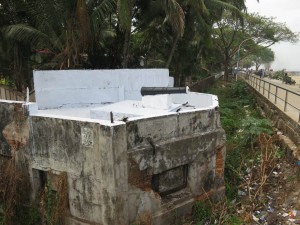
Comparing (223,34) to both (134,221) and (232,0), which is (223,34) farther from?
(134,221)

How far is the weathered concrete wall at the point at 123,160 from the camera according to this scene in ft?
18.2

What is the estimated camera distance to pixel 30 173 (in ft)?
21.6

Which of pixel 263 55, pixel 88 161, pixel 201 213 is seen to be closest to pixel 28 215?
pixel 88 161

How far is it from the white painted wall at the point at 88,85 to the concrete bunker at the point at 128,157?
1.08 metres

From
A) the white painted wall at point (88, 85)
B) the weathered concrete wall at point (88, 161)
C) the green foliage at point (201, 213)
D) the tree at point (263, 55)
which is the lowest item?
the green foliage at point (201, 213)

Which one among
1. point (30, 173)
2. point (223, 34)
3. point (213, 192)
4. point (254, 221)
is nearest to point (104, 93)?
point (30, 173)

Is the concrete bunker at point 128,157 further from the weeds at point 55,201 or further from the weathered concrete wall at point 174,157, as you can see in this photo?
the weeds at point 55,201

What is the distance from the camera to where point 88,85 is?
9.41m

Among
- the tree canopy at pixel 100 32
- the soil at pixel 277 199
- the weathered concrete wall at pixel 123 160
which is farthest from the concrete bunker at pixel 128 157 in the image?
the tree canopy at pixel 100 32

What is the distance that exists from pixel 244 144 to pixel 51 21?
829 cm

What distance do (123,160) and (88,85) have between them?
4.39 metres

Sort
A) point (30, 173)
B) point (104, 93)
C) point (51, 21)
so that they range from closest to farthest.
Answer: point (30, 173) < point (104, 93) < point (51, 21)

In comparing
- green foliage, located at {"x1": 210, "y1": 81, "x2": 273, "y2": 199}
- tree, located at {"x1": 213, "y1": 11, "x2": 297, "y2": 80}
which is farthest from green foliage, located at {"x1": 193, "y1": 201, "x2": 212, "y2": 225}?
tree, located at {"x1": 213, "y1": 11, "x2": 297, "y2": 80}

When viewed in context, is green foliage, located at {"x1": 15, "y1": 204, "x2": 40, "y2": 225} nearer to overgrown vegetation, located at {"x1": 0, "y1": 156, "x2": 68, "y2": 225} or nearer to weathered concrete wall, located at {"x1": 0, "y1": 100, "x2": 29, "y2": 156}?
overgrown vegetation, located at {"x1": 0, "y1": 156, "x2": 68, "y2": 225}
